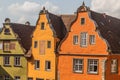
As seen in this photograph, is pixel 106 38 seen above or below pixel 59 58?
above

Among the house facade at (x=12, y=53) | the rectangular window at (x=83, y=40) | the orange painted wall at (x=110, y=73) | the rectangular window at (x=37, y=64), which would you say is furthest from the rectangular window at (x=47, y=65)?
the orange painted wall at (x=110, y=73)

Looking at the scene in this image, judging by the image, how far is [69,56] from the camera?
2112 inches

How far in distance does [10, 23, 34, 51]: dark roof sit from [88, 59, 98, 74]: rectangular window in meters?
14.6

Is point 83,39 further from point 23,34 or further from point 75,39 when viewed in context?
point 23,34

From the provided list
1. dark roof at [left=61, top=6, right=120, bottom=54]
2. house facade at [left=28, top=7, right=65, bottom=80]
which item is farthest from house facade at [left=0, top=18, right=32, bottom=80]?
dark roof at [left=61, top=6, right=120, bottom=54]

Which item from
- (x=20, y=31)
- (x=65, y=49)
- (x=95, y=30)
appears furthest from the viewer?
(x=20, y=31)

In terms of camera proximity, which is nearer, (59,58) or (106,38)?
(106,38)

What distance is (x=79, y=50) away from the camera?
52.2m

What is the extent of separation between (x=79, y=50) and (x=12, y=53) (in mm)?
15376

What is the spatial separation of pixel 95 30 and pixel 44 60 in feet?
38.0

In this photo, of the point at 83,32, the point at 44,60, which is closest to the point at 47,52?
the point at 44,60

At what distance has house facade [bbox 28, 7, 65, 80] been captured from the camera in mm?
55594

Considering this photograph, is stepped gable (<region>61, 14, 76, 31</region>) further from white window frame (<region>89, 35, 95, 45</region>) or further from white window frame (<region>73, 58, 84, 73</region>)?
white window frame (<region>89, 35, 95, 45</region>)

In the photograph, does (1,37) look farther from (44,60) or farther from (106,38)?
(106,38)
